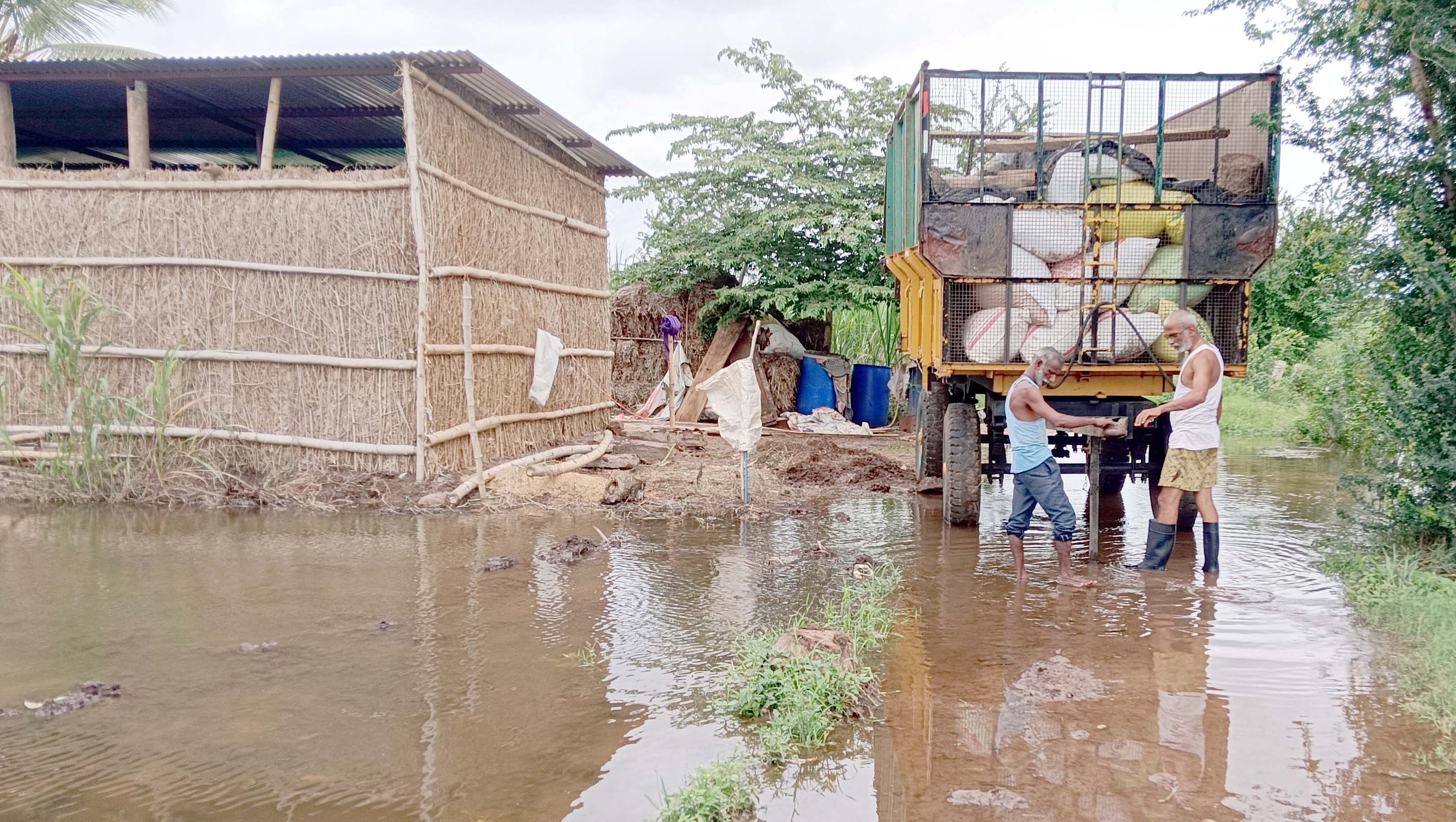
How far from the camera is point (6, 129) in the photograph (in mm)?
9984

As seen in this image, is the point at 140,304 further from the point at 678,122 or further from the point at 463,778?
the point at 678,122

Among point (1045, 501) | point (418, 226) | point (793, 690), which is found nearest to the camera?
point (793, 690)

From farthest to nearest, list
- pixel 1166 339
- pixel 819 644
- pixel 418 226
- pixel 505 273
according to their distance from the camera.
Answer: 1. pixel 505 273
2. pixel 418 226
3. pixel 1166 339
4. pixel 819 644

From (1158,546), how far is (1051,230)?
2223 mm

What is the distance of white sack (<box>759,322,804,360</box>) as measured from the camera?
16.5m

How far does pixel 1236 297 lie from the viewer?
699 centimetres

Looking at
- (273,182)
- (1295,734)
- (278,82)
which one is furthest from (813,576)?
(278,82)

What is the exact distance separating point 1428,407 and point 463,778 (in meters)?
5.90

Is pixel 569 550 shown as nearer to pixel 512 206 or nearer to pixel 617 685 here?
pixel 617 685

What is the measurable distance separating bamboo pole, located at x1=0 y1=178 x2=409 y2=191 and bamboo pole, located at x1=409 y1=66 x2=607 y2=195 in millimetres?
936

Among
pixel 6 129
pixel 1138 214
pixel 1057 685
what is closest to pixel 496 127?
pixel 6 129

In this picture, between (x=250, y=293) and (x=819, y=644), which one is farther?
(x=250, y=293)

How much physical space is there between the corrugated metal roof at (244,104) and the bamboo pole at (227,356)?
2521 mm

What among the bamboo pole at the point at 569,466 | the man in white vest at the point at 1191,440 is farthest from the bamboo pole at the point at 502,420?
the man in white vest at the point at 1191,440
